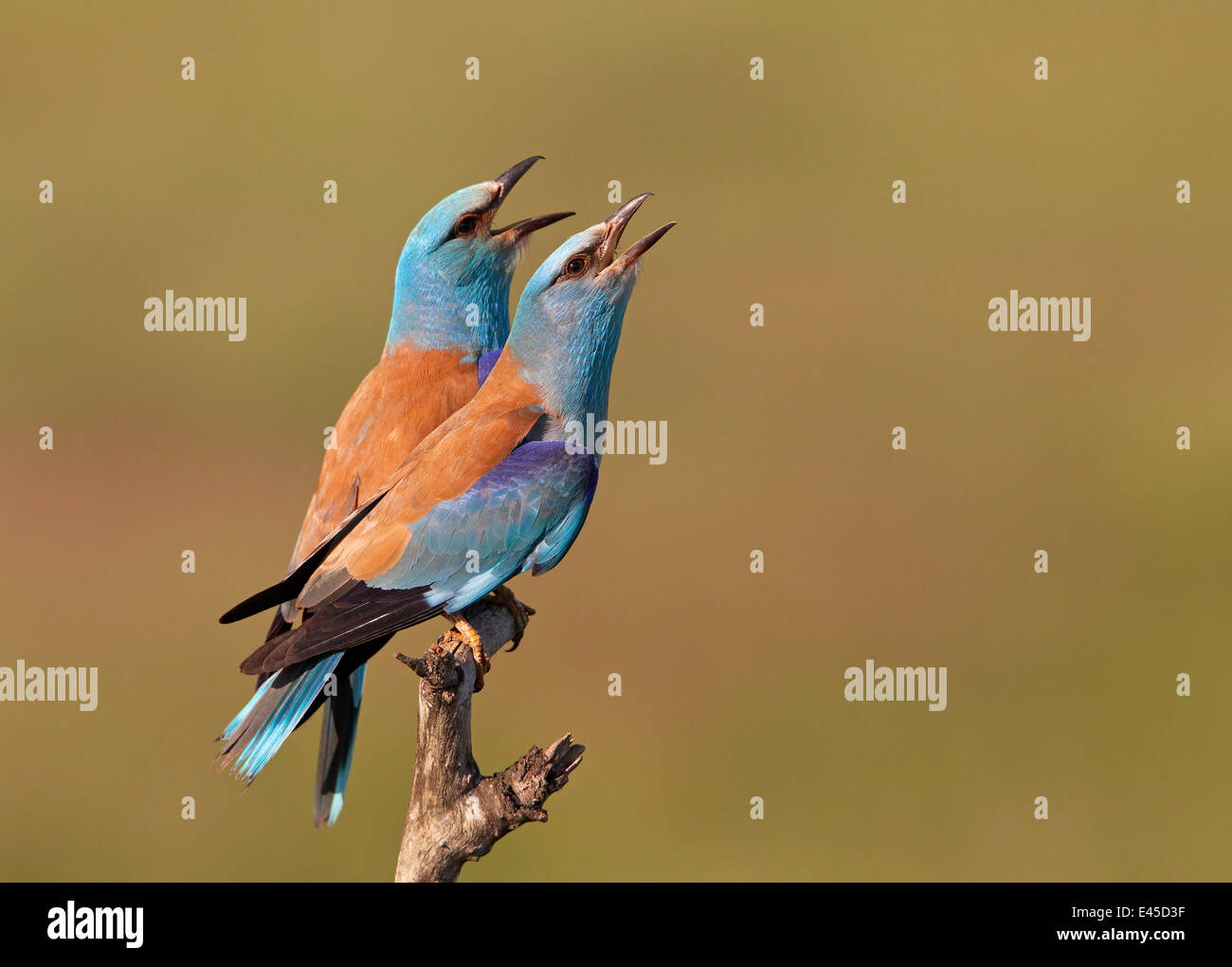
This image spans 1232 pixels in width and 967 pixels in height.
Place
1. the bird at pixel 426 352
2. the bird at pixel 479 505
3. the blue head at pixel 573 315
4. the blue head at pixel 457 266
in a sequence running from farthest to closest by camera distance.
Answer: the blue head at pixel 457 266
the bird at pixel 426 352
the blue head at pixel 573 315
the bird at pixel 479 505

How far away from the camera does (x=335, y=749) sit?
706 centimetres

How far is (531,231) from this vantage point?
7.15 metres

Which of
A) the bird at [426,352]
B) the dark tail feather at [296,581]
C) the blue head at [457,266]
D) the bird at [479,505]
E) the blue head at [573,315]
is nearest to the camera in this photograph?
the dark tail feather at [296,581]

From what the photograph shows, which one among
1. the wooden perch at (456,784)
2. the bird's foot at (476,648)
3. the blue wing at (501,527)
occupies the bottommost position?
the wooden perch at (456,784)

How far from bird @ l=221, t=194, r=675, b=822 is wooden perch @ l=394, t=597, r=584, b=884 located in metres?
0.32

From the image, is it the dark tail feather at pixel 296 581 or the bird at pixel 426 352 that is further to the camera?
the bird at pixel 426 352

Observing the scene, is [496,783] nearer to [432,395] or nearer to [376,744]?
[432,395]

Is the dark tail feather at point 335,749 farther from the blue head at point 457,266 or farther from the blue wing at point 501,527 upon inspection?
the blue head at point 457,266

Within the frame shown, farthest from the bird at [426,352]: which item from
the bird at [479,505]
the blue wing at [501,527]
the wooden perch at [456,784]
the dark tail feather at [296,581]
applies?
the wooden perch at [456,784]

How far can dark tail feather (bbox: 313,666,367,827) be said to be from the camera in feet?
23.0

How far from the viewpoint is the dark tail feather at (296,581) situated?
5.61m

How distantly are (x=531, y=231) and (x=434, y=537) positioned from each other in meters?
1.77

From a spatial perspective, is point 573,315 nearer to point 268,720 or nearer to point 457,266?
point 457,266
